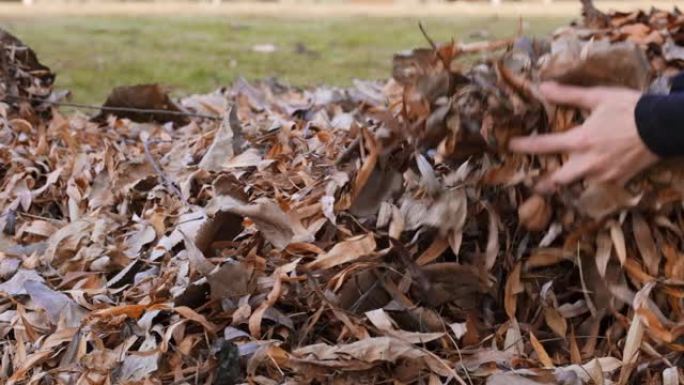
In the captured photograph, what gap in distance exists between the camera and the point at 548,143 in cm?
137

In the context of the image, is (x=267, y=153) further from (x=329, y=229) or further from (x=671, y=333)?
(x=671, y=333)

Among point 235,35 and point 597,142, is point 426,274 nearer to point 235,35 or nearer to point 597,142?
point 597,142

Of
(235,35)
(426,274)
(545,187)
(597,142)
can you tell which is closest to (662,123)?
(597,142)

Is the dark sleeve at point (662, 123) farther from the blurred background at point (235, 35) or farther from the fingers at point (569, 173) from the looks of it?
the blurred background at point (235, 35)

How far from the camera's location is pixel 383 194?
1.51m

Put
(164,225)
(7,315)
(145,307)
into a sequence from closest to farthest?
1. (145,307)
2. (7,315)
3. (164,225)

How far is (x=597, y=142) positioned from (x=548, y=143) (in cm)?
8

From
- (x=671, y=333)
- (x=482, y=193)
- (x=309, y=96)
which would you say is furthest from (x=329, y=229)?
(x=309, y=96)

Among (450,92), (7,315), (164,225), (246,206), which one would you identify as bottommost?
(7,315)

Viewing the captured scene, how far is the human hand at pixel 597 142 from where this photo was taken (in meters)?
1.33

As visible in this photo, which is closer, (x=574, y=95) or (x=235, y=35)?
(x=574, y=95)

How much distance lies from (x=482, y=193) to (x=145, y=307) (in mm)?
588

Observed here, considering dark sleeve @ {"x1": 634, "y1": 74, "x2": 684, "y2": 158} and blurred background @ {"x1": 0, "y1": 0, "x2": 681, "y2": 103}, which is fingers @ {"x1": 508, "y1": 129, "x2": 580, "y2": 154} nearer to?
dark sleeve @ {"x1": 634, "y1": 74, "x2": 684, "y2": 158}

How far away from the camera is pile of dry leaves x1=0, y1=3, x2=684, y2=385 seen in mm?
1372
